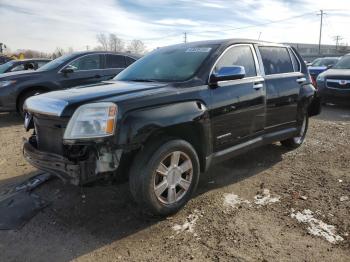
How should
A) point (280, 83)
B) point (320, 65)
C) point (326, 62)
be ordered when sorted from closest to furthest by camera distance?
point (280, 83), point (320, 65), point (326, 62)

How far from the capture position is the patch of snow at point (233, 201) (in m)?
4.03

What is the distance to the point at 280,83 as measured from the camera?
17.1ft

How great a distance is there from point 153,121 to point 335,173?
116 inches

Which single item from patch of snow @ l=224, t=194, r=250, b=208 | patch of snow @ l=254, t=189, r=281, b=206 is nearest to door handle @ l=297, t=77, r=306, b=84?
patch of snow @ l=254, t=189, r=281, b=206

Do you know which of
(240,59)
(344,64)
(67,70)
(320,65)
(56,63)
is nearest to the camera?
(240,59)

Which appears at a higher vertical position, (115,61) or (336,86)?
(115,61)

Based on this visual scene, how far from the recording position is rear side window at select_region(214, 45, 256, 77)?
4420mm

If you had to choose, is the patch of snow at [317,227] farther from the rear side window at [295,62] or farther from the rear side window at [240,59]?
the rear side window at [295,62]

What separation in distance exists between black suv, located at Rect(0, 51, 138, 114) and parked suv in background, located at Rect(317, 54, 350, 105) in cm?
599

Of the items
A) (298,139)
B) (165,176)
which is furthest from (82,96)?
(298,139)

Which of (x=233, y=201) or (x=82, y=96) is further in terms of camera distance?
(x=233, y=201)

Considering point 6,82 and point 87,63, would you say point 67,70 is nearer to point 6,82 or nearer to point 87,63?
point 87,63

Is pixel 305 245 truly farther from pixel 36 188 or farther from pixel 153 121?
pixel 36 188

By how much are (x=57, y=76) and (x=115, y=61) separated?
5.04ft
